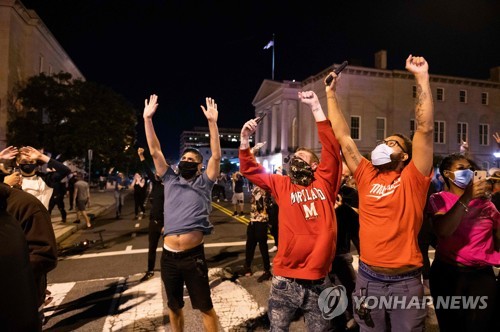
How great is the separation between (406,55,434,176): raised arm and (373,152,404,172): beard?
0.18 metres

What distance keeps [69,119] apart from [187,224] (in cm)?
2951

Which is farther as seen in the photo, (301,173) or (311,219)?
(301,173)

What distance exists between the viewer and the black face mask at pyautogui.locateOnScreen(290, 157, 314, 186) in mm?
3049

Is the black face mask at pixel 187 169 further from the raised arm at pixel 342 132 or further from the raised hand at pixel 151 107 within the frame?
the raised arm at pixel 342 132

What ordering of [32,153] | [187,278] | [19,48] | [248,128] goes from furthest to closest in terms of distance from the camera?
[19,48], [32,153], [187,278], [248,128]

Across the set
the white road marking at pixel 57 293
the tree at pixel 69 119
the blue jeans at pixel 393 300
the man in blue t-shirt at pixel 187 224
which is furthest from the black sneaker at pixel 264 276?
the tree at pixel 69 119

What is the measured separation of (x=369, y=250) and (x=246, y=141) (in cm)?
144

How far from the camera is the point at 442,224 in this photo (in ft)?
9.25

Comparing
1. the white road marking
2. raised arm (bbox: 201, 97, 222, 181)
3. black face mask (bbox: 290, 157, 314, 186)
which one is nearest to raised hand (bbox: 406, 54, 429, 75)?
black face mask (bbox: 290, 157, 314, 186)

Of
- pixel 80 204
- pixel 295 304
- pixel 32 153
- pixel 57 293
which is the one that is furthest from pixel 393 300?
pixel 80 204

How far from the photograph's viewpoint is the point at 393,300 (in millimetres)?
2553

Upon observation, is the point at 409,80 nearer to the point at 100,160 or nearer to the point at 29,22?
the point at 100,160

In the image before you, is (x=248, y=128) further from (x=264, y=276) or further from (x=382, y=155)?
(x=264, y=276)

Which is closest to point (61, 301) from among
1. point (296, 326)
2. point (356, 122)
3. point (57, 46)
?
point (296, 326)
